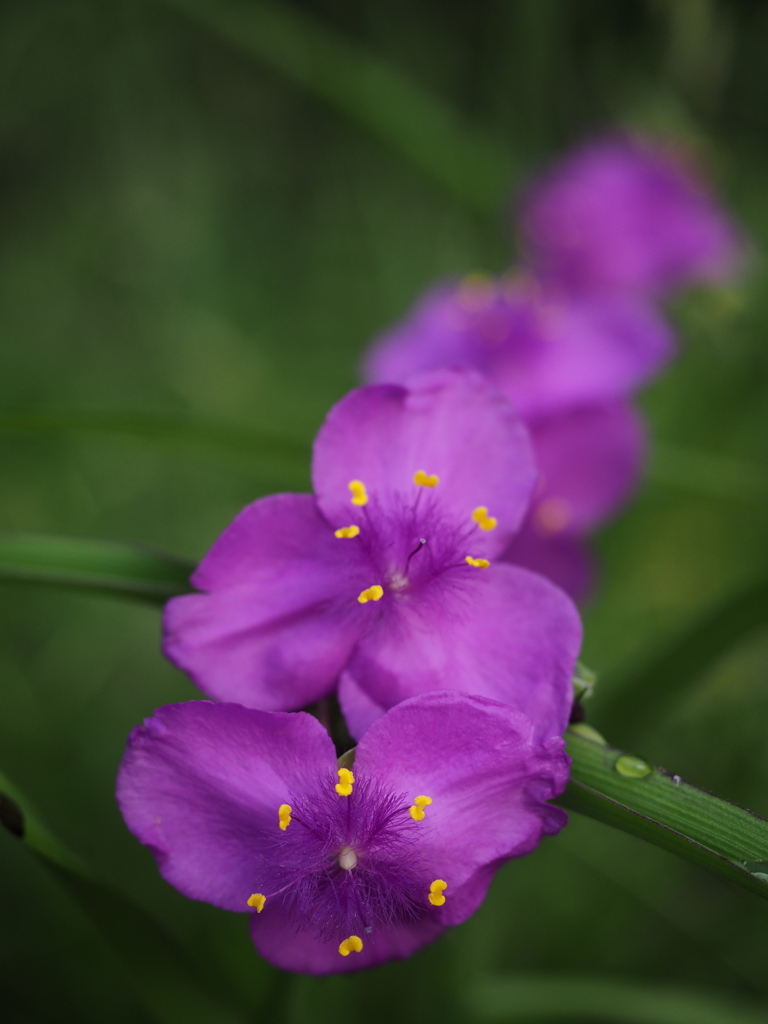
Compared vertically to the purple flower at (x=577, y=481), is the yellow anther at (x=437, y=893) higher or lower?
lower

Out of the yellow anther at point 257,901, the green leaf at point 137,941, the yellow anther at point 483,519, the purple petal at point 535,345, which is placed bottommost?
the green leaf at point 137,941

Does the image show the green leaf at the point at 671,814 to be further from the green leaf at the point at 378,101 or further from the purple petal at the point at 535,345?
the green leaf at the point at 378,101

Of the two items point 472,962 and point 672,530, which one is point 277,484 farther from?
point 472,962

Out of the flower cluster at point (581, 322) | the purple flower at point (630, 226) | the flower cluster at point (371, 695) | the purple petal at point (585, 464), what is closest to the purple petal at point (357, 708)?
the flower cluster at point (371, 695)

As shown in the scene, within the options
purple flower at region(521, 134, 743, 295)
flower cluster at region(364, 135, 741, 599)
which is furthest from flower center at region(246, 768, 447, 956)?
purple flower at region(521, 134, 743, 295)

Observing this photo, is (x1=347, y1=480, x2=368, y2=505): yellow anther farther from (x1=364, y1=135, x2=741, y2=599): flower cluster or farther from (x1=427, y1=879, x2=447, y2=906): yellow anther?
(x1=427, y1=879, x2=447, y2=906): yellow anther

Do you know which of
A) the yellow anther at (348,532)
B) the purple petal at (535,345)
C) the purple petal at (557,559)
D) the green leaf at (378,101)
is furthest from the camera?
the green leaf at (378,101)
